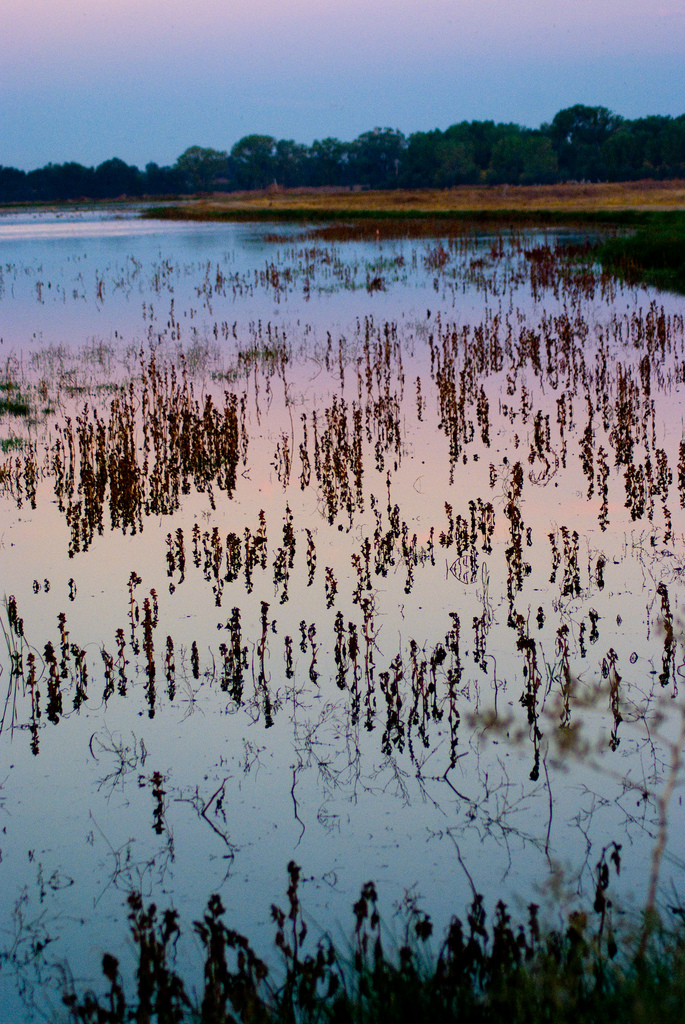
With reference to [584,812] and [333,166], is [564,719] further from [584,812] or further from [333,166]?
[333,166]

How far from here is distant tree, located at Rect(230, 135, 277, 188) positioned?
6255 inches

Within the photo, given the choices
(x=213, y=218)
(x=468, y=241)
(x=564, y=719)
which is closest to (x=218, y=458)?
(x=564, y=719)

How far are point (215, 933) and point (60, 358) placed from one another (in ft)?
44.9

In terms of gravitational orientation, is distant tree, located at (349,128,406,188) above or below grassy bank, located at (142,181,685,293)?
above

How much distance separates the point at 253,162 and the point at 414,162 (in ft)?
132

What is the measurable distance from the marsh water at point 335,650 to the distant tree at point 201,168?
542 ft

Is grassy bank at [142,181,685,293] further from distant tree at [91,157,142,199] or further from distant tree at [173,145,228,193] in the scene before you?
distant tree at [173,145,228,193]

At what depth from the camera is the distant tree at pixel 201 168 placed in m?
166

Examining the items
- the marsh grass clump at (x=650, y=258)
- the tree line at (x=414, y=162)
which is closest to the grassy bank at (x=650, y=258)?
the marsh grass clump at (x=650, y=258)

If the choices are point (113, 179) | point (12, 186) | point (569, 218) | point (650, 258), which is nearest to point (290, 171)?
point (113, 179)

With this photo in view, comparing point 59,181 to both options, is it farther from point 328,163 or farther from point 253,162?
point 328,163

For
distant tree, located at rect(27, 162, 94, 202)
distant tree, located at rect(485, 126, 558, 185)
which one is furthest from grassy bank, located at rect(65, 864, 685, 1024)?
distant tree, located at rect(27, 162, 94, 202)

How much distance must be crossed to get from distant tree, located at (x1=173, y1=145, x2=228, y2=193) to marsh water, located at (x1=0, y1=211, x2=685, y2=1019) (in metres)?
165

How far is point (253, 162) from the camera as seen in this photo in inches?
6462
